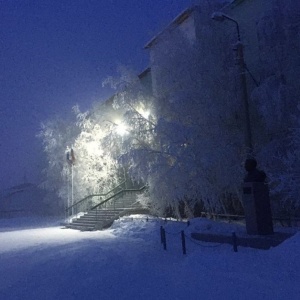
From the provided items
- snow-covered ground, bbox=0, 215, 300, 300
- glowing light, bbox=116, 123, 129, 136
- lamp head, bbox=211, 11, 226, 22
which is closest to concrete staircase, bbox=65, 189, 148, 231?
glowing light, bbox=116, 123, 129, 136

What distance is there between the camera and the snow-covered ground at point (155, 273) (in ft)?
20.9

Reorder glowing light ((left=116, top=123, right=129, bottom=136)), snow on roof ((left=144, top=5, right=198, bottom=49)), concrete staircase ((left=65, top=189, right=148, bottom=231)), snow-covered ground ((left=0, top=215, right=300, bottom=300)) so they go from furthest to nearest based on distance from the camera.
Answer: concrete staircase ((left=65, top=189, right=148, bottom=231)), glowing light ((left=116, top=123, right=129, bottom=136)), snow on roof ((left=144, top=5, right=198, bottom=49)), snow-covered ground ((left=0, top=215, right=300, bottom=300))

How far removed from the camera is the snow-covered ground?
20.9 ft

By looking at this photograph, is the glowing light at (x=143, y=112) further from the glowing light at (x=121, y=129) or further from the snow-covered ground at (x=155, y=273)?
the snow-covered ground at (x=155, y=273)

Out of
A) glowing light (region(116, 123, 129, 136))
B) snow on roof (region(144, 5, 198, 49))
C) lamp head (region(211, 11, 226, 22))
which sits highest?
snow on roof (region(144, 5, 198, 49))

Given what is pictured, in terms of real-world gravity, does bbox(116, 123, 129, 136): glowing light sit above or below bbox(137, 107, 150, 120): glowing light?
below

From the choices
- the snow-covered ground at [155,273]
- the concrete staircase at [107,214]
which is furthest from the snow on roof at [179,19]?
the snow-covered ground at [155,273]

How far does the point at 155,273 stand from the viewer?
314 inches

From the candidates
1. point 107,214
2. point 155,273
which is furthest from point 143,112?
point 155,273

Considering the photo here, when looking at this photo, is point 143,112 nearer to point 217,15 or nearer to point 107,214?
point 107,214

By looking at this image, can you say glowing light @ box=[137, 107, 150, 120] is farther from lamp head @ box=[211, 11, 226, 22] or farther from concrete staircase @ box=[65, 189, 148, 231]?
lamp head @ box=[211, 11, 226, 22]

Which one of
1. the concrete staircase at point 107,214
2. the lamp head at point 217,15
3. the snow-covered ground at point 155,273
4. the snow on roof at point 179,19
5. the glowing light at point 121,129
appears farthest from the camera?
the concrete staircase at point 107,214

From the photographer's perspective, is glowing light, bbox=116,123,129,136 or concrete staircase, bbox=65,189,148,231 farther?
concrete staircase, bbox=65,189,148,231

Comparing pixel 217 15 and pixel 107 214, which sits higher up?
pixel 217 15
